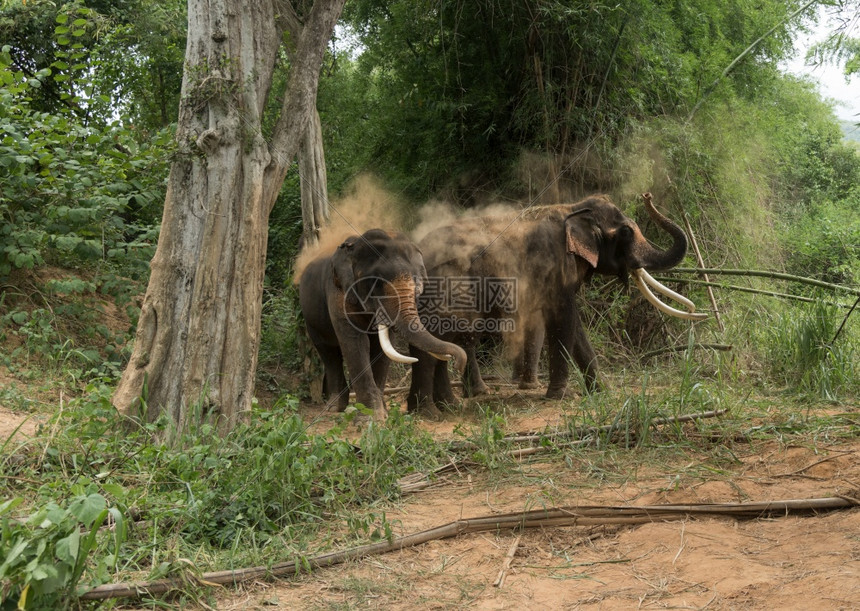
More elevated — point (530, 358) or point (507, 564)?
point (530, 358)

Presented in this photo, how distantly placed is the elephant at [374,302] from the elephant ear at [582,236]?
1.57 meters

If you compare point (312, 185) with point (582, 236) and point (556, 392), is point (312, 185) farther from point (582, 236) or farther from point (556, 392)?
point (556, 392)

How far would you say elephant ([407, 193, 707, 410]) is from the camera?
8195 mm

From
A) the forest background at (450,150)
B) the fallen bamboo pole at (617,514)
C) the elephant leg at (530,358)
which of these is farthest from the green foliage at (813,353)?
the fallen bamboo pole at (617,514)

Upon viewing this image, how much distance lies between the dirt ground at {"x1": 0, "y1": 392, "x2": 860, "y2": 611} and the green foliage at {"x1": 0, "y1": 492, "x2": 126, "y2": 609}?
27.6 inches

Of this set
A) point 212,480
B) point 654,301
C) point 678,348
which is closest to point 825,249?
point 678,348

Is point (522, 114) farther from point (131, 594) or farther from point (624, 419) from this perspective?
point (131, 594)

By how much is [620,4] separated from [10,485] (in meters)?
7.78

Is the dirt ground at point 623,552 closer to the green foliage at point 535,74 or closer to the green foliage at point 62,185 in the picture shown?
the green foliage at point 62,185

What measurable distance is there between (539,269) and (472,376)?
51.8 inches

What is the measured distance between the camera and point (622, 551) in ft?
14.3

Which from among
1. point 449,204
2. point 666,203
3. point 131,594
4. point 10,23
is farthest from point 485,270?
point 10,23

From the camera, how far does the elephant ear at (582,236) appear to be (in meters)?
8.23

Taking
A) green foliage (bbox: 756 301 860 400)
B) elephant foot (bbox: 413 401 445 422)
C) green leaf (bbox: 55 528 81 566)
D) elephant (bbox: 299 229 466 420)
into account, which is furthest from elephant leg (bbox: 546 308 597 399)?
green leaf (bbox: 55 528 81 566)
